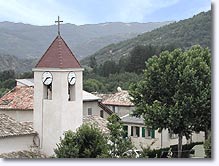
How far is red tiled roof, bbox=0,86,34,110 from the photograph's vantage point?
39.7 feet

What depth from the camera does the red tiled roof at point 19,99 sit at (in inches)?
476

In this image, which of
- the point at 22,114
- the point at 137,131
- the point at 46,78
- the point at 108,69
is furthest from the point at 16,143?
the point at 108,69

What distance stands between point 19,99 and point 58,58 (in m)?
3.91

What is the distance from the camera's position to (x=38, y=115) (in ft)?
29.5

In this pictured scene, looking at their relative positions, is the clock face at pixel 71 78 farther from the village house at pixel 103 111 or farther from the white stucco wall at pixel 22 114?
the white stucco wall at pixel 22 114

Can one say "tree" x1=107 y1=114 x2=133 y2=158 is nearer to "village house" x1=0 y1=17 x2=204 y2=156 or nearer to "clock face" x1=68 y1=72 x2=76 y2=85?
"village house" x1=0 y1=17 x2=204 y2=156

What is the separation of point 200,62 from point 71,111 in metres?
4.00

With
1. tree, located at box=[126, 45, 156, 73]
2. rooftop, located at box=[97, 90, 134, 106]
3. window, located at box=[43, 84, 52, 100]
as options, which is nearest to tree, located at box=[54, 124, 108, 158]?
window, located at box=[43, 84, 52, 100]

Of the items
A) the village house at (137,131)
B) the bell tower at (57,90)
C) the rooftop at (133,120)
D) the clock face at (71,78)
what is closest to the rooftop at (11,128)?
the bell tower at (57,90)

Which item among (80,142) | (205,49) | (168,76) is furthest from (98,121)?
(80,142)

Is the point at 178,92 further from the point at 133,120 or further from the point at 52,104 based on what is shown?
the point at 133,120

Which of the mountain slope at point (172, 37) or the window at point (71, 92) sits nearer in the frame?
the window at point (71, 92)

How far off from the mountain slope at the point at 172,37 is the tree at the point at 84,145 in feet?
33.2

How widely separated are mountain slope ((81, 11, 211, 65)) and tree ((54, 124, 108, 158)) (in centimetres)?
1010
